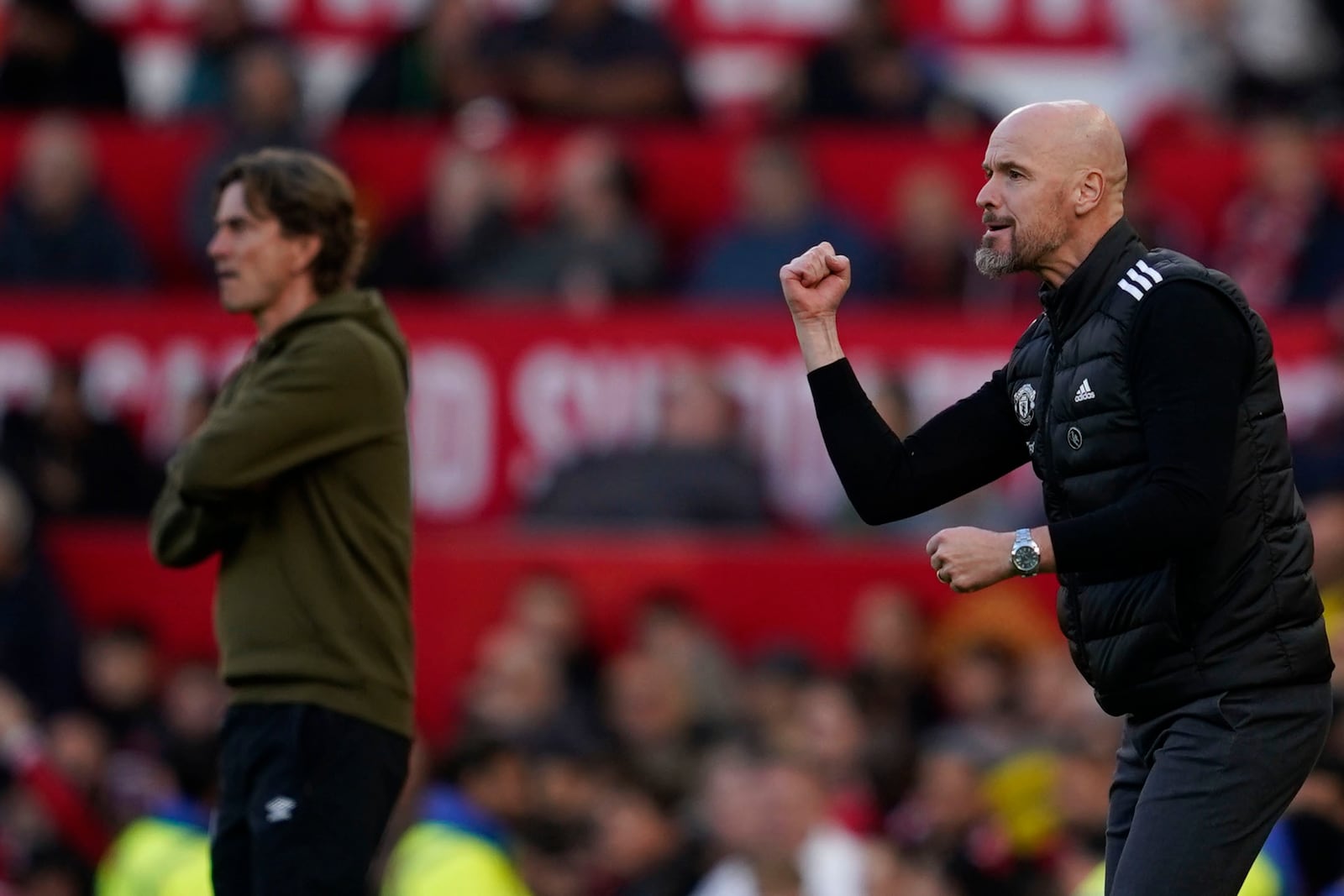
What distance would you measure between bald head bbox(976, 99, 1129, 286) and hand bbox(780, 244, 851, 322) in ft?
1.14

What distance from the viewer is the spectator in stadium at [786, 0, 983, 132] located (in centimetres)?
1368

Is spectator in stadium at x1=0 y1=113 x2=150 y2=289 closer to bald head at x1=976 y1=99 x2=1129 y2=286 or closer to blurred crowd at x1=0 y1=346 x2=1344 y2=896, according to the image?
blurred crowd at x1=0 y1=346 x2=1344 y2=896

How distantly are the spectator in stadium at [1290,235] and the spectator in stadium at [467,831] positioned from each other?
5711 millimetres

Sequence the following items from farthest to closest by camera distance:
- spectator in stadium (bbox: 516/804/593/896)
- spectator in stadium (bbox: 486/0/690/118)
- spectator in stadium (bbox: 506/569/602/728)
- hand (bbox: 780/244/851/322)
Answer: spectator in stadium (bbox: 486/0/690/118) < spectator in stadium (bbox: 506/569/602/728) < spectator in stadium (bbox: 516/804/593/896) < hand (bbox: 780/244/851/322)

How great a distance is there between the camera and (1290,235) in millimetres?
12586

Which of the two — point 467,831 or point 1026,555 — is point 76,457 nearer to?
point 467,831

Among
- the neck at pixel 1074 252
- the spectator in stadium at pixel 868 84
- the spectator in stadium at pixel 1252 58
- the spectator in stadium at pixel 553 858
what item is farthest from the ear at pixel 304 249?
the spectator in stadium at pixel 1252 58

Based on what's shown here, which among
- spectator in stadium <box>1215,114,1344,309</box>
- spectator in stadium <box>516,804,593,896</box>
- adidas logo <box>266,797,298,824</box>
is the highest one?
spectator in stadium <box>1215,114,1344,309</box>

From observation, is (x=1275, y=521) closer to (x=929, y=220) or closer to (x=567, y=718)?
(x=567, y=718)

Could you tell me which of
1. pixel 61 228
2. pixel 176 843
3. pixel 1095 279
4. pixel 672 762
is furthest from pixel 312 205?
pixel 61 228

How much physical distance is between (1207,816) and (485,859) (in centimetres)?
344

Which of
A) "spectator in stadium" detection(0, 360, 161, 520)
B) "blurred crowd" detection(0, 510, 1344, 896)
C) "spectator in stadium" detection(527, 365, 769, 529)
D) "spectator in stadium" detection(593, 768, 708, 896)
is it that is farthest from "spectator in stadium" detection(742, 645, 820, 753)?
"spectator in stadium" detection(0, 360, 161, 520)

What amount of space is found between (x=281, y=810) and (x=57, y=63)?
29.8ft

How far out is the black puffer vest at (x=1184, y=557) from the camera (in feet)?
15.4
